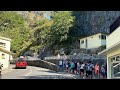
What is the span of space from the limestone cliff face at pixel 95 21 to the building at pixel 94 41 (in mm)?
5745

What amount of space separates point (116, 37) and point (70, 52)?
30.4 metres

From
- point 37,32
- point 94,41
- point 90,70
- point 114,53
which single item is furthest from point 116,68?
point 37,32

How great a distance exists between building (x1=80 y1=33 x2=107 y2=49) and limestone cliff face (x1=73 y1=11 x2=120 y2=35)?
5.75 metres

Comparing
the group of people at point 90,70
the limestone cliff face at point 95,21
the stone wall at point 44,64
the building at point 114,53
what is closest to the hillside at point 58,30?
the limestone cliff face at point 95,21

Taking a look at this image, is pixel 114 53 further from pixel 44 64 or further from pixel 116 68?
pixel 44 64

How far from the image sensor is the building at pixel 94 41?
46.8 meters

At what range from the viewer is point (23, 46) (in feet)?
181

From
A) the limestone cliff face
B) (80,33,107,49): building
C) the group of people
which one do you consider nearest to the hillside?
the limestone cliff face

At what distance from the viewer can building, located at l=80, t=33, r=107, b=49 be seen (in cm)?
4675

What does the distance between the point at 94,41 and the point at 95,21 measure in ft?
35.1

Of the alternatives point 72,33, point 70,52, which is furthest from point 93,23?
point 70,52

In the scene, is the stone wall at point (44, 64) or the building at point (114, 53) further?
the stone wall at point (44, 64)

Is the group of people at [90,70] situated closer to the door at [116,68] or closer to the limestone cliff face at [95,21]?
the door at [116,68]
